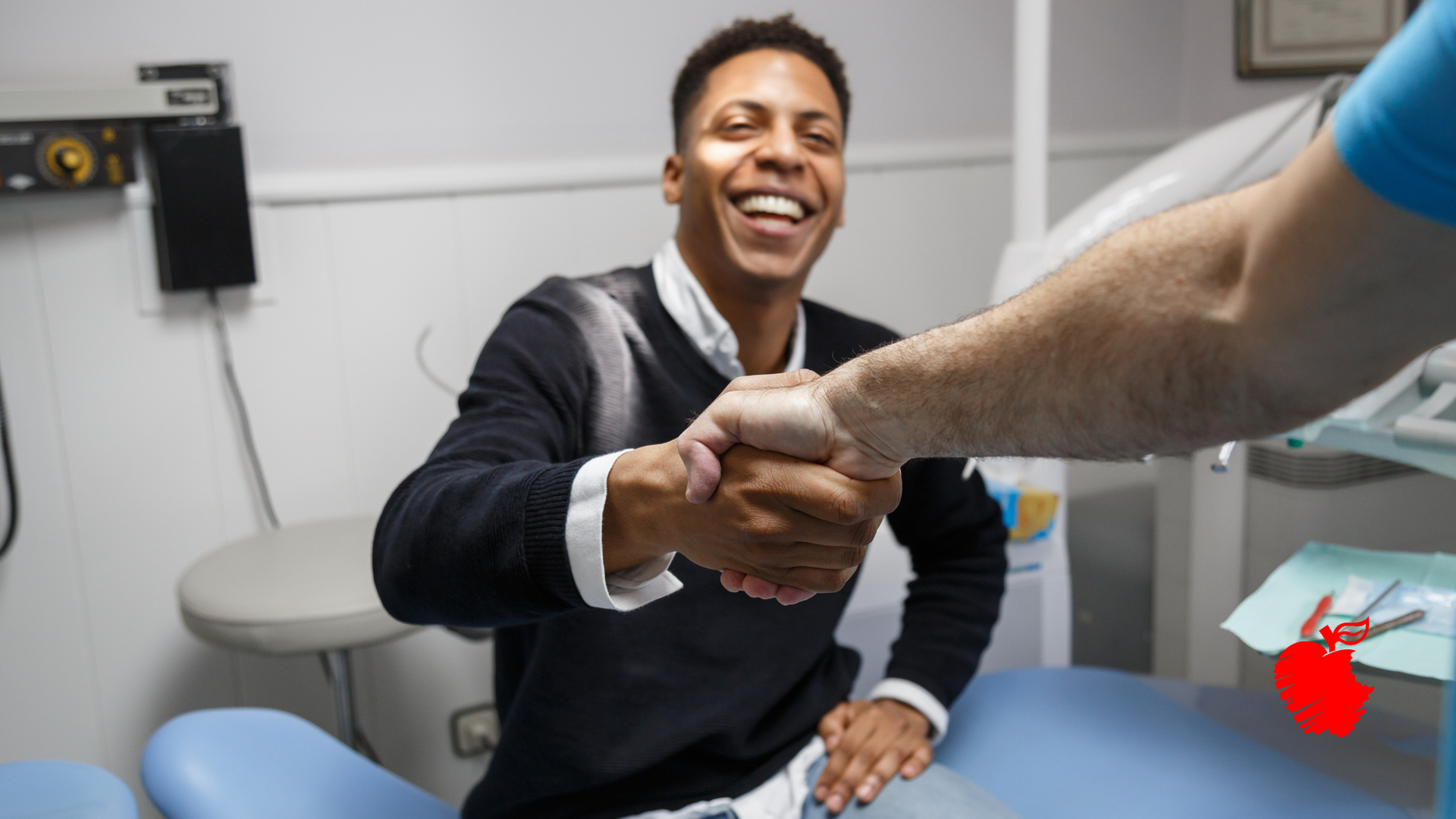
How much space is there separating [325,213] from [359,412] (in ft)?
1.06

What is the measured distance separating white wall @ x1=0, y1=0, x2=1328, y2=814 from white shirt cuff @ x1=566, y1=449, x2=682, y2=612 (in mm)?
1088

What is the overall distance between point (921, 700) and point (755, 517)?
0.55 metres

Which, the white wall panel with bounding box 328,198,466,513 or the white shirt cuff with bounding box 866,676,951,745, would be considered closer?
the white shirt cuff with bounding box 866,676,951,745

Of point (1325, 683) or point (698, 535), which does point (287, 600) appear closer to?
point (698, 535)

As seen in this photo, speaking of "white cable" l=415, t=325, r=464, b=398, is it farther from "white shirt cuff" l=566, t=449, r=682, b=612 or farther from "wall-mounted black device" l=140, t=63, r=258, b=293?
"white shirt cuff" l=566, t=449, r=682, b=612

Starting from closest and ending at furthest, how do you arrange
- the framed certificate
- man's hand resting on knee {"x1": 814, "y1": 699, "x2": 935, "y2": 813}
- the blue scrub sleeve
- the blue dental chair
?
the blue scrub sleeve < the blue dental chair < man's hand resting on knee {"x1": 814, "y1": 699, "x2": 935, "y2": 813} < the framed certificate

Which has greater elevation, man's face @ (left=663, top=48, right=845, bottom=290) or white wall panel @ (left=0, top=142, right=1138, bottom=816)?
man's face @ (left=663, top=48, right=845, bottom=290)

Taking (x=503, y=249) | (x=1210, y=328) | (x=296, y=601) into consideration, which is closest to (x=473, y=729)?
(x=296, y=601)

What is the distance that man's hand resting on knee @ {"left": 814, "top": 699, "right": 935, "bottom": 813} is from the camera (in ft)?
3.47

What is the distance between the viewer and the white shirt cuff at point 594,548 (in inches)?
29.0

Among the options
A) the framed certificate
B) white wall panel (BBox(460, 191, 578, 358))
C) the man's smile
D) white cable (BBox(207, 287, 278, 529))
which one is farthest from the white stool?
the framed certificate

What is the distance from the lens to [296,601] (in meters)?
1.36

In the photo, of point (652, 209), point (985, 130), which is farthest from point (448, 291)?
point (985, 130)

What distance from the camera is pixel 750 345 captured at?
1.21 metres
